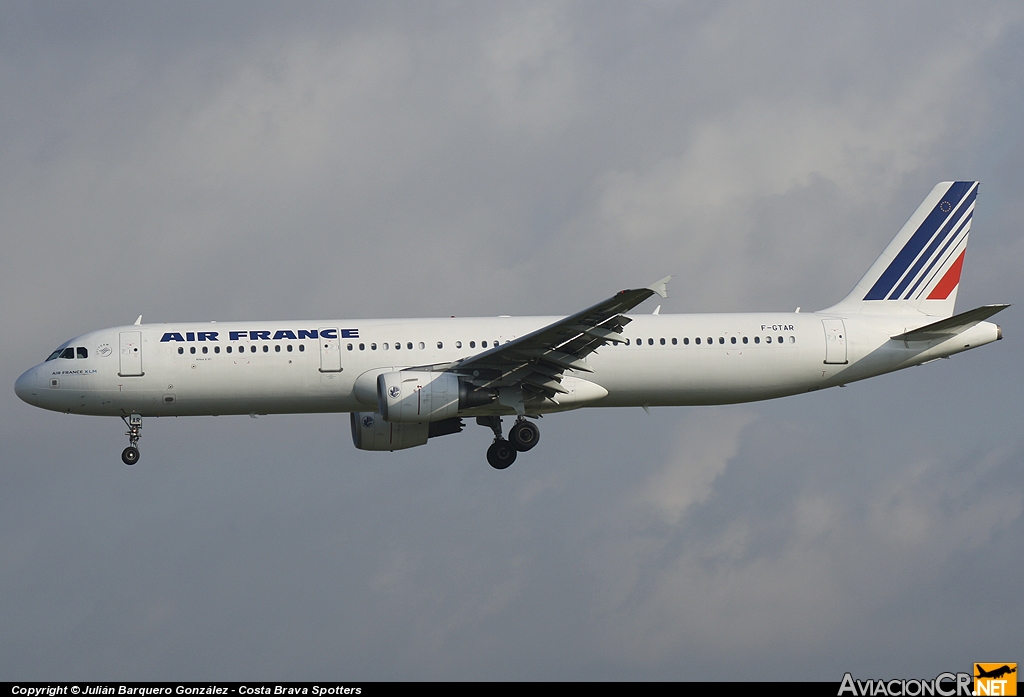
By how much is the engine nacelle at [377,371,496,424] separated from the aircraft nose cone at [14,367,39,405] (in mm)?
10480

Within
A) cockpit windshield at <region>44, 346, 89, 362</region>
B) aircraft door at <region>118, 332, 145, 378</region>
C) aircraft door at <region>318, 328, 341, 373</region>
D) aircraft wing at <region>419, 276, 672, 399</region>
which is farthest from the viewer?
cockpit windshield at <region>44, 346, 89, 362</region>

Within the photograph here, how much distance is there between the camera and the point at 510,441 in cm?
4444

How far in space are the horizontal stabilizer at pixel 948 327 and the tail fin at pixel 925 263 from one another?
216cm

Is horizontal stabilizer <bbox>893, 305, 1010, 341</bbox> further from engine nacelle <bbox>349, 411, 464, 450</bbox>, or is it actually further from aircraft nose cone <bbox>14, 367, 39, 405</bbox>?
aircraft nose cone <bbox>14, 367, 39, 405</bbox>

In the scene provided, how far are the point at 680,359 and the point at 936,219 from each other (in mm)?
11276

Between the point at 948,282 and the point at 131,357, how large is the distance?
26234mm

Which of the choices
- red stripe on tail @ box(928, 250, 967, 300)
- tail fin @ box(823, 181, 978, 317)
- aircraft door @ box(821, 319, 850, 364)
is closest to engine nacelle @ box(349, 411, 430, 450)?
aircraft door @ box(821, 319, 850, 364)

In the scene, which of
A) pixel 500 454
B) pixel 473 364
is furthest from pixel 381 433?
pixel 473 364

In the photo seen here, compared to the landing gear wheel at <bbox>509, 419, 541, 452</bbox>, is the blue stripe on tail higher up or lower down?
higher up

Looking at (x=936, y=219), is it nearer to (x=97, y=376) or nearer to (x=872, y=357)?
(x=872, y=357)

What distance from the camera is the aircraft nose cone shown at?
42312mm

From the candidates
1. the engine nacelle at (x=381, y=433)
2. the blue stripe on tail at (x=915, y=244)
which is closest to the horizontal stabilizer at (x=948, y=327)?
the blue stripe on tail at (x=915, y=244)

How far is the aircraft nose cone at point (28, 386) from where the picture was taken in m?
42.3

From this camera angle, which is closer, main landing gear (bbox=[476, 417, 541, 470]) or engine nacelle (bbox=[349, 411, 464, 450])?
main landing gear (bbox=[476, 417, 541, 470])
